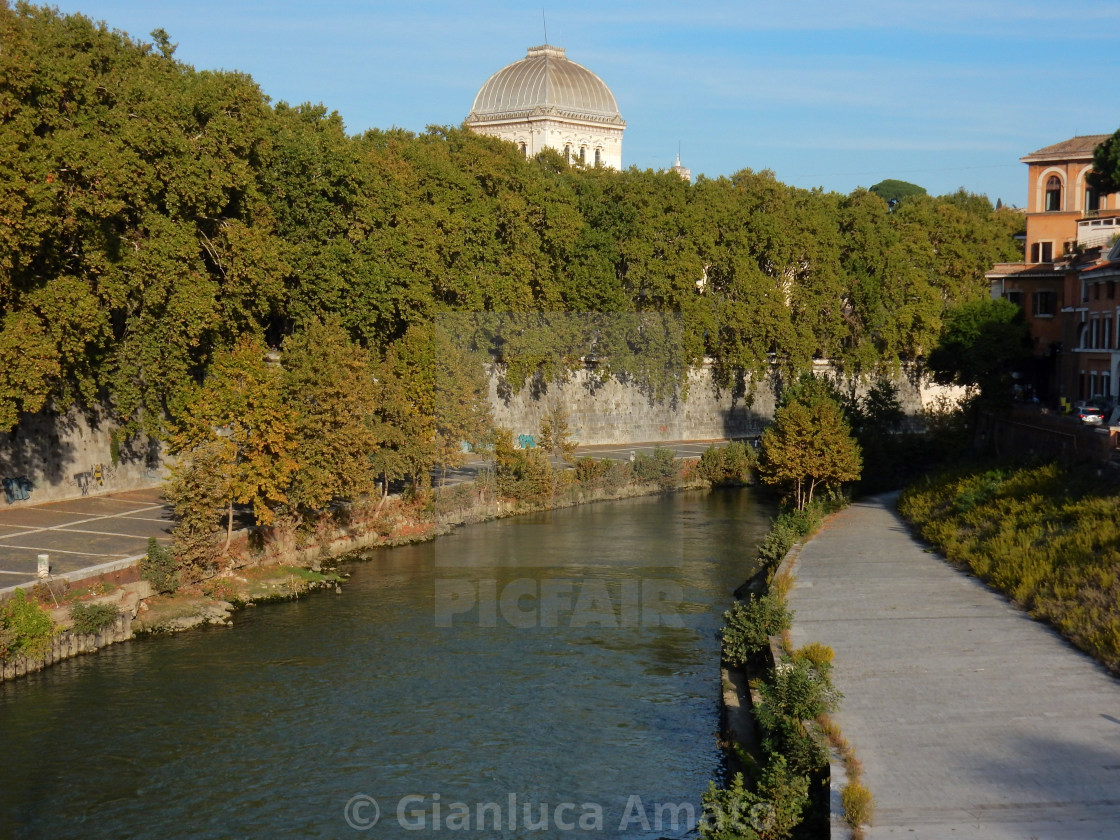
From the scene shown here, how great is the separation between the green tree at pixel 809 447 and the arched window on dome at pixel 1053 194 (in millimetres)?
24096

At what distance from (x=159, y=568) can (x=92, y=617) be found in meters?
2.78

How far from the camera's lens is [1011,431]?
39938mm

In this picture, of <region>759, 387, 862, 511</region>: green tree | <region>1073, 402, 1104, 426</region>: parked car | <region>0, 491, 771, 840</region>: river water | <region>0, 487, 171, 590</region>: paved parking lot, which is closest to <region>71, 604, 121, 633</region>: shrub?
<region>0, 491, 771, 840</region>: river water

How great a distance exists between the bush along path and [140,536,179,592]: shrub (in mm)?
12693

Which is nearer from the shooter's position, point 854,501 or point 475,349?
point 854,501

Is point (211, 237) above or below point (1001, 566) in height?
above

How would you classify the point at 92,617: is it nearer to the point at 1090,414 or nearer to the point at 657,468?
the point at 657,468

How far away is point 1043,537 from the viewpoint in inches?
1057

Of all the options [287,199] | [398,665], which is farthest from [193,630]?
[287,199]

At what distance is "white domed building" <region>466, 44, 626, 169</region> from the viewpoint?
94.4 metres

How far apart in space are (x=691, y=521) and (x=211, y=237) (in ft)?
57.0

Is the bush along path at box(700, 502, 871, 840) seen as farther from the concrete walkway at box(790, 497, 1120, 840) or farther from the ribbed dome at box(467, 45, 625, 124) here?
the ribbed dome at box(467, 45, 625, 124)

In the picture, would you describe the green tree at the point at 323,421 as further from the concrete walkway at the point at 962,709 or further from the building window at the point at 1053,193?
the building window at the point at 1053,193

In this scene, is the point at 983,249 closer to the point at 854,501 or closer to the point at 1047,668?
the point at 854,501
